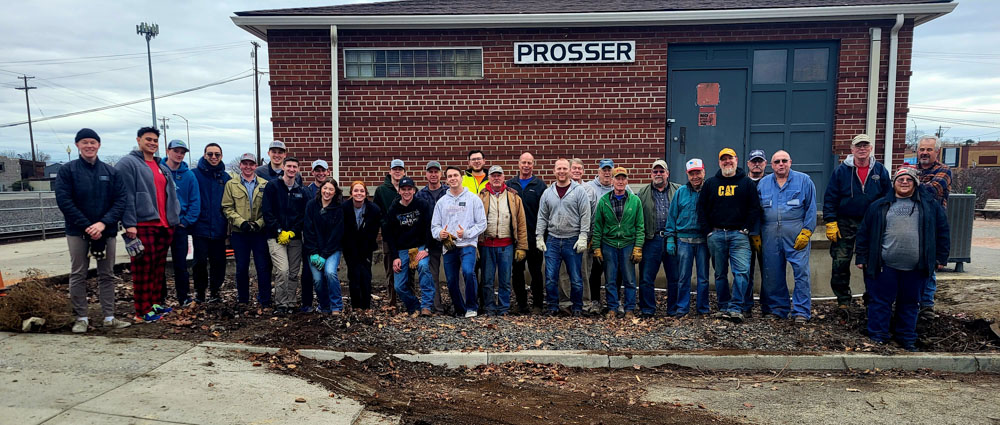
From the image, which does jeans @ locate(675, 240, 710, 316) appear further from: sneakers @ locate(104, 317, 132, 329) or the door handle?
sneakers @ locate(104, 317, 132, 329)

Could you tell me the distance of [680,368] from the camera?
5.39 metres

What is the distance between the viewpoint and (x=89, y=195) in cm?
540

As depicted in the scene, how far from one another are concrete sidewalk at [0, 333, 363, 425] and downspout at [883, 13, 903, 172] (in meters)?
9.36

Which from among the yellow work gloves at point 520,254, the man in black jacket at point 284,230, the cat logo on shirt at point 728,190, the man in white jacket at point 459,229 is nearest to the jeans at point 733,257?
the cat logo on shirt at point 728,190

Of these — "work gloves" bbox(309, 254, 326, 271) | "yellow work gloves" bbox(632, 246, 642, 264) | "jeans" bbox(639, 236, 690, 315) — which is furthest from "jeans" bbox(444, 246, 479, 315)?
"jeans" bbox(639, 236, 690, 315)

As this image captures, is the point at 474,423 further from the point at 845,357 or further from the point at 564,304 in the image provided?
the point at 845,357

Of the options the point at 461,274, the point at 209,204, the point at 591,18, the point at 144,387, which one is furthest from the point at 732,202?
the point at 209,204

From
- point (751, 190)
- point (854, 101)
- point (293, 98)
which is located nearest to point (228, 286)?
point (293, 98)

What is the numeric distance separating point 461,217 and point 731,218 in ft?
10.3

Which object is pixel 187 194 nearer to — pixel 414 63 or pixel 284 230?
pixel 284 230

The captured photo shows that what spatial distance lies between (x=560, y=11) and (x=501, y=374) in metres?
6.40

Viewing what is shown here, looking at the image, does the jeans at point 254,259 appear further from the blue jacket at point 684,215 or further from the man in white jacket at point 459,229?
the blue jacket at point 684,215

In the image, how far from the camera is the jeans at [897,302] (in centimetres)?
579

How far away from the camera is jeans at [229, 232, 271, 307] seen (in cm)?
679
